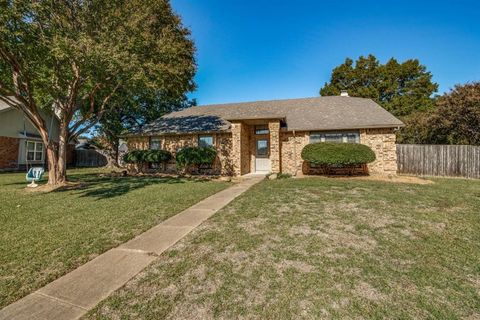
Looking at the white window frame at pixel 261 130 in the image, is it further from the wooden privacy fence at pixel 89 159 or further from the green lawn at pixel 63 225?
the wooden privacy fence at pixel 89 159

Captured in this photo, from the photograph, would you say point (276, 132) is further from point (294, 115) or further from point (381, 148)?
point (381, 148)

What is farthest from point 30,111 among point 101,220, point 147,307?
point 147,307

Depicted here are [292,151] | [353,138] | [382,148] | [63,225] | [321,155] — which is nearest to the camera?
[63,225]

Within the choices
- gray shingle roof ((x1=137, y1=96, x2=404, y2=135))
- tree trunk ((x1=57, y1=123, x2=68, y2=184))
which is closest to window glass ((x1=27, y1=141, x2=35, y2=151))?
gray shingle roof ((x1=137, y1=96, x2=404, y2=135))

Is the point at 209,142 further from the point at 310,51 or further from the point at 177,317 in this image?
the point at 177,317

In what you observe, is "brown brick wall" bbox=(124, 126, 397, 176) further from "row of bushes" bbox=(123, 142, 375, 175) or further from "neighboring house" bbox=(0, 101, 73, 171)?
"neighboring house" bbox=(0, 101, 73, 171)

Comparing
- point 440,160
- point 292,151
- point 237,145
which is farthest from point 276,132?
point 440,160

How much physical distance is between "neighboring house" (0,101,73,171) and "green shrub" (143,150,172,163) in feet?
28.6

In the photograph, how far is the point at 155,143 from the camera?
16.4 m

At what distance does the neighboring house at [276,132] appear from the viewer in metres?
12.4

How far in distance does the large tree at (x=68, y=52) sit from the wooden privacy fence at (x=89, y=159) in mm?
15626

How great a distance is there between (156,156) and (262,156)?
6.91 m

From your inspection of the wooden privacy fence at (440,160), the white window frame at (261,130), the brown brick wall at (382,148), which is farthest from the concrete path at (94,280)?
the wooden privacy fence at (440,160)

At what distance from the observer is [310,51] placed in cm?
1555
